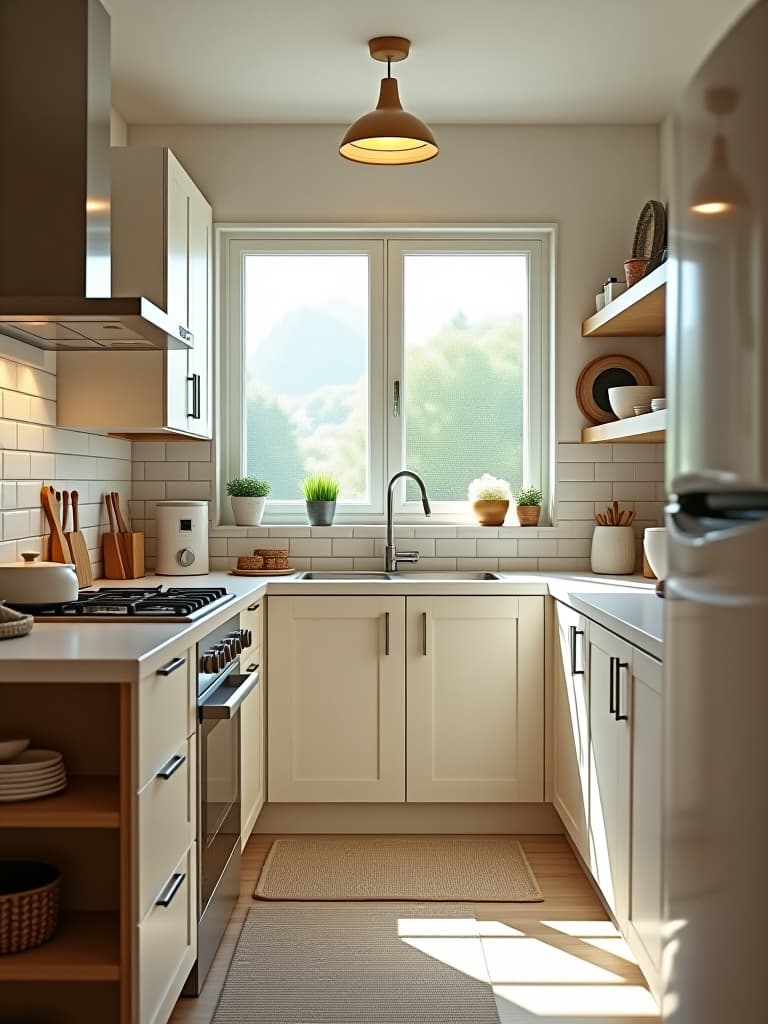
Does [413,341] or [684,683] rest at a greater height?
[413,341]

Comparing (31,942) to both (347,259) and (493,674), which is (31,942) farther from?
(347,259)

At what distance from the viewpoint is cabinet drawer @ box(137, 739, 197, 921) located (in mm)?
2027

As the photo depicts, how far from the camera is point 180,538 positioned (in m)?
4.12

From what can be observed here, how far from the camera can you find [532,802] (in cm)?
381

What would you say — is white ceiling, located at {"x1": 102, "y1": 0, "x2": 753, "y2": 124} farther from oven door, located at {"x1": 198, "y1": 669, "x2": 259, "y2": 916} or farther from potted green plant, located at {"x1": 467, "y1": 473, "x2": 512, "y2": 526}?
oven door, located at {"x1": 198, "y1": 669, "x2": 259, "y2": 916}

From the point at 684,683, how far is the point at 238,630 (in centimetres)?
224

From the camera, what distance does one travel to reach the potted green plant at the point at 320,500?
432 centimetres

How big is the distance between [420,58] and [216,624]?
7.08 feet

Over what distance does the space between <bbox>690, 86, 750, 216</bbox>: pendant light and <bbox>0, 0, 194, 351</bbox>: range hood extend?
6.20 ft

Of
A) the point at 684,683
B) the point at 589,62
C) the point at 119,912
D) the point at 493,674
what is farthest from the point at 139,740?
the point at 589,62

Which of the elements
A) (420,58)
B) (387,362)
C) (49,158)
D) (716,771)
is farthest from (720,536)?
(387,362)

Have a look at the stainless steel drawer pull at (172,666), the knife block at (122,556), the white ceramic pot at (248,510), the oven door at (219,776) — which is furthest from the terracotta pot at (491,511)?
the stainless steel drawer pull at (172,666)

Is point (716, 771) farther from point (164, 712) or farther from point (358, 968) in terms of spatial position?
point (358, 968)

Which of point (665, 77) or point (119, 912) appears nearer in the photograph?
point (119, 912)
